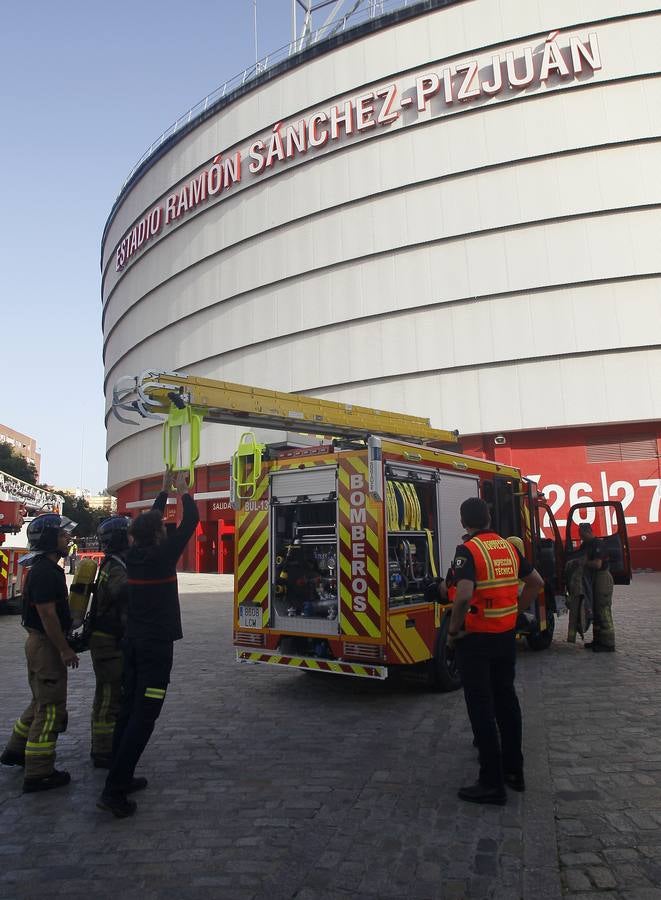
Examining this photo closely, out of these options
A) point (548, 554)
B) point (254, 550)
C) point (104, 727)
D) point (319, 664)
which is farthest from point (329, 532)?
point (548, 554)

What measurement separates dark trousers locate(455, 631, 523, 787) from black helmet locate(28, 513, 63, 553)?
285 centimetres

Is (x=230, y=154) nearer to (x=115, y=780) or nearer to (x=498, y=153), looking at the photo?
(x=498, y=153)

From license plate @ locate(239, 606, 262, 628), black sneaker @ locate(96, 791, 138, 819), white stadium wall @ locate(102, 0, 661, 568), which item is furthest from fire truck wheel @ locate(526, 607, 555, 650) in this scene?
white stadium wall @ locate(102, 0, 661, 568)

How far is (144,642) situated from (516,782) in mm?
2497

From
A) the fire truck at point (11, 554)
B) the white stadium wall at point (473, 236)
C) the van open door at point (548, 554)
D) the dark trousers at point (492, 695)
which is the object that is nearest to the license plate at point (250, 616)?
the dark trousers at point (492, 695)

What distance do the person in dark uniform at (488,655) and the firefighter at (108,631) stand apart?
2.34 meters

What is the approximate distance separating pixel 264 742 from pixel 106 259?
42588 millimetres

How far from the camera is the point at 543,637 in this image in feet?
30.7

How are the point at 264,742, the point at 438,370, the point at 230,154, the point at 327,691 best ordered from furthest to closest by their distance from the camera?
the point at 230,154 < the point at 438,370 < the point at 327,691 < the point at 264,742

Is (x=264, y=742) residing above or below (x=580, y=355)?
below

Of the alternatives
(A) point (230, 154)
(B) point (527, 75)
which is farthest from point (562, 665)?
(A) point (230, 154)

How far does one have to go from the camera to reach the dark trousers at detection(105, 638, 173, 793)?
3857 mm

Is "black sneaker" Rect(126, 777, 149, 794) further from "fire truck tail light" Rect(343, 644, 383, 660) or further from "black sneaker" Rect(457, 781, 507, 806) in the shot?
"fire truck tail light" Rect(343, 644, 383, 660)

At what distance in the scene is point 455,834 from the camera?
3.52 meters
